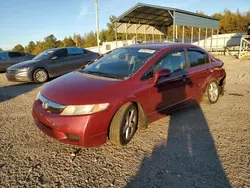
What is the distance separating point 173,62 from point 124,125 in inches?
68.1

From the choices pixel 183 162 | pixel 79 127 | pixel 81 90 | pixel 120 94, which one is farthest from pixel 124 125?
pixel 183 162

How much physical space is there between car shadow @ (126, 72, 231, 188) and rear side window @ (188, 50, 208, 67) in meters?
1.16

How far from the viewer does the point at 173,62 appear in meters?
3.79

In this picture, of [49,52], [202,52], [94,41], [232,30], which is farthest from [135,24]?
[94,41]

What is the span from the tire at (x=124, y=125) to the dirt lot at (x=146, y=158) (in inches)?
6.0

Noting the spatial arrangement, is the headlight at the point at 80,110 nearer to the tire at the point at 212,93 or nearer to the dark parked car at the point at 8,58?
the tire at the point at 212,93

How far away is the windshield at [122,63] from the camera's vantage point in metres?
3.28

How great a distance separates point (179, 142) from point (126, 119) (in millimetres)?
942

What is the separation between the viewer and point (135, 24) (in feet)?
70.9

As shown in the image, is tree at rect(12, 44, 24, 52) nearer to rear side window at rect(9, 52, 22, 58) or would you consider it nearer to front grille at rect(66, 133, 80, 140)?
rear side window at rect(9, 52, 22, 58)

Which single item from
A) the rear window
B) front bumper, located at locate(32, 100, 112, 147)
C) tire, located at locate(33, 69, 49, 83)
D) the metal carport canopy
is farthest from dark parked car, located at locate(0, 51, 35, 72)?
front bumper, located at locate(32, 100, 112, 147)

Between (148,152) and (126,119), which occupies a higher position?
(126,119)

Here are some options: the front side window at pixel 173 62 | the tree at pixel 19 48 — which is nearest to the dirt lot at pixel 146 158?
the front side window at pixel 173 62

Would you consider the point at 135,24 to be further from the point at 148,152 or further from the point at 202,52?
the point at 148,152
